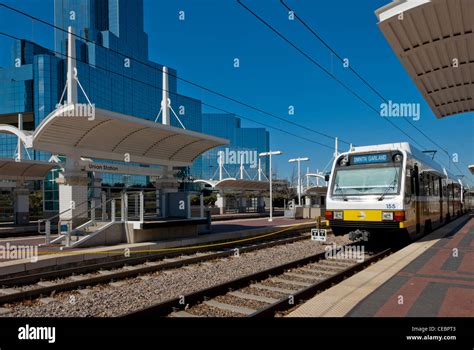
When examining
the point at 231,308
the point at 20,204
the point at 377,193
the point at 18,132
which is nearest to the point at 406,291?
the point at 231,308

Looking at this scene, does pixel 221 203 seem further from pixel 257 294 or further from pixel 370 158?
pixel 257 294

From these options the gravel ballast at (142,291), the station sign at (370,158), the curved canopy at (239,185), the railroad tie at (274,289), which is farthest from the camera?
the curved canopy at (239,185)

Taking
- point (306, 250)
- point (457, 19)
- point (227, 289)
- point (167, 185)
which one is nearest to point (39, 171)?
point (167, 185)

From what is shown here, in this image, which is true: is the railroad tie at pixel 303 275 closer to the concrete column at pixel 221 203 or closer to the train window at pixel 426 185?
the train window at pixel 426 185

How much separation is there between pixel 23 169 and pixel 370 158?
20.7 metres

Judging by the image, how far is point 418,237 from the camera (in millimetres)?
14633

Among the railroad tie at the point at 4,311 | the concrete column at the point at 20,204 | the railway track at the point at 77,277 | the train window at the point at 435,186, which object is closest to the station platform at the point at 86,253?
the railway track at the point at 77,277

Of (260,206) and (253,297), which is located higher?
(260,206)

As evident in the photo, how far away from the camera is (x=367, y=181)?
11.8m

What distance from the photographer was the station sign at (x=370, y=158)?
39.0ft

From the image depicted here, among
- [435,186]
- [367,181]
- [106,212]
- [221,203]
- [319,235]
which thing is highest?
[367,181]

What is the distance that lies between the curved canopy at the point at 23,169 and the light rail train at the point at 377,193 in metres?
18.4

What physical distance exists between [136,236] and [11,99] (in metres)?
84.4
